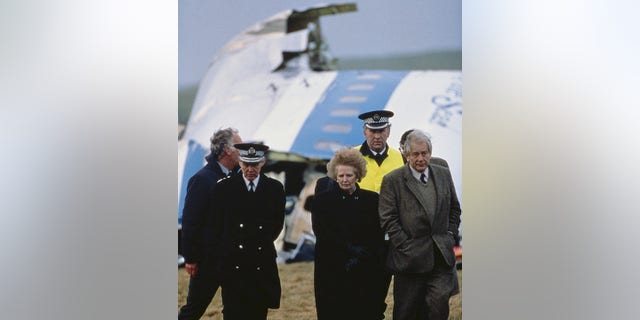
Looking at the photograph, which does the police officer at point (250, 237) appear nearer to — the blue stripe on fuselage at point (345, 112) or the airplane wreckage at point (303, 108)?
the airplane wreckage at point (303, 108)

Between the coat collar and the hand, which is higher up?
the coat collar

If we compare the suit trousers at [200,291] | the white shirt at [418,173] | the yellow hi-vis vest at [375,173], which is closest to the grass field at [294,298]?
the suit trousers at [200,291]

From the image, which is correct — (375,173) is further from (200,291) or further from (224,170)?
(200,291)

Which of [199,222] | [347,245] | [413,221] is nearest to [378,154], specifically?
[413,221]

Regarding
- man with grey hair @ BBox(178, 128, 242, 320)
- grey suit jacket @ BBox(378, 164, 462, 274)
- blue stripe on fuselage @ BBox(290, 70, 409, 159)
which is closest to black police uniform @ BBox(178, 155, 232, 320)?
man with grey hair @ BBox(178, 128, 242, 320)

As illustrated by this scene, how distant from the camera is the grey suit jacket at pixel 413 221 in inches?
147

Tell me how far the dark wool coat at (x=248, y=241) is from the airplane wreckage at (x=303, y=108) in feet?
0.26

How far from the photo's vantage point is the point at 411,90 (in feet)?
12.7

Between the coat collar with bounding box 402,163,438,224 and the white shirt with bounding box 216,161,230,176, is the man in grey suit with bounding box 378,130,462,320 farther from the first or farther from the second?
the white shirt with bounding box 216,161,230,176

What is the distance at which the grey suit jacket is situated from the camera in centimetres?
373

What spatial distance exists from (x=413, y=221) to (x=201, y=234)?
3.88 ft

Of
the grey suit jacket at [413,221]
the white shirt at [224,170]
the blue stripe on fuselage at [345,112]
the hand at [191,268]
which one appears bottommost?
the hand at [191,268]
